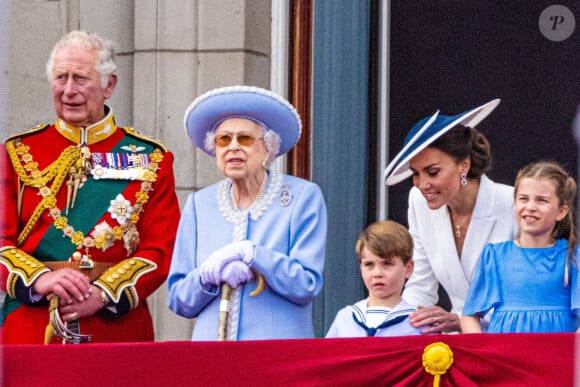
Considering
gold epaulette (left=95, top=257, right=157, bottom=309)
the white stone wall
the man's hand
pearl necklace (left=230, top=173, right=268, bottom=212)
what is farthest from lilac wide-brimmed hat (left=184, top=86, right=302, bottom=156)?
the white stone wall

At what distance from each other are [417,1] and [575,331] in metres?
2.56

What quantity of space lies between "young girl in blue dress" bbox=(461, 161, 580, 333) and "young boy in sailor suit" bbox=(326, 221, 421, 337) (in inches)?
Result: 8.7

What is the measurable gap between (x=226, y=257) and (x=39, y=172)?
90 centimetres

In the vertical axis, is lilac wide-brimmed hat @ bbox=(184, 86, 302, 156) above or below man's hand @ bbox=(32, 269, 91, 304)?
above

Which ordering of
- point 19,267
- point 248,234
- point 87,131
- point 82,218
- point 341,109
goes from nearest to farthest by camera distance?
point 248,234, point 19,267, point 82,218, point 87,131, point 341,109

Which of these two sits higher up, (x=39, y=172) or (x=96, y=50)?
(x=96, y=50)

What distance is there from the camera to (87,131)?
5.42 metres

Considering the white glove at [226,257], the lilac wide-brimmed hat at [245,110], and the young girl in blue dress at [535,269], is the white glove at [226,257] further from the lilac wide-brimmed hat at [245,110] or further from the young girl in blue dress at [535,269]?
the young girl in blue dress at [535,269]

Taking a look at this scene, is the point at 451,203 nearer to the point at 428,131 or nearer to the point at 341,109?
the point at 428,131

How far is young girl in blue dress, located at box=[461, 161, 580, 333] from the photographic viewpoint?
15.7 feet

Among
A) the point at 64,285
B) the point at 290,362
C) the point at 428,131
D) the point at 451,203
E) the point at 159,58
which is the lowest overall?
the point at 290,362

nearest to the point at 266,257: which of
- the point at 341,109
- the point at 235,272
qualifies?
the point at 235,272

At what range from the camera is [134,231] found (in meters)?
5.33

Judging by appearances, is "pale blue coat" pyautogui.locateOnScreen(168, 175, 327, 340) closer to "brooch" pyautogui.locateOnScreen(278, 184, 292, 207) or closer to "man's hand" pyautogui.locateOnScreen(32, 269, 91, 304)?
"brooch" pyautogui.locateOnScreen(278, 184, 292, 207)
